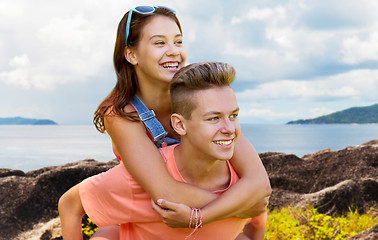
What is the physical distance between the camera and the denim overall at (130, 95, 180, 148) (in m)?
3.06

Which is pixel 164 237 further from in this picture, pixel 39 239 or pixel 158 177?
pixel 39 239

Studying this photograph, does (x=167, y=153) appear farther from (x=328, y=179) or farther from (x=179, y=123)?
(x=328, y=179)

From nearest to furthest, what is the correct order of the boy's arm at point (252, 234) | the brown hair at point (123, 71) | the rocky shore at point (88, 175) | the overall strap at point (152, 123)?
the overall strap at point (152, 123) → the brown hair at point (123, 71) → the boy's arm at point (252, 234) → the rocky shore at point (88, 175)

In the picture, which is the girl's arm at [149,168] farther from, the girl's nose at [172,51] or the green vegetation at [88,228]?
the green vegetation at [88,228]

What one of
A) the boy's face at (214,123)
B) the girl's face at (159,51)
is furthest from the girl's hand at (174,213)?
the girl's face at (159,51)

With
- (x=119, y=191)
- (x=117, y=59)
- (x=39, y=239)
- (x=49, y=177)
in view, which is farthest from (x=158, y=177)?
(x=49, y=177)

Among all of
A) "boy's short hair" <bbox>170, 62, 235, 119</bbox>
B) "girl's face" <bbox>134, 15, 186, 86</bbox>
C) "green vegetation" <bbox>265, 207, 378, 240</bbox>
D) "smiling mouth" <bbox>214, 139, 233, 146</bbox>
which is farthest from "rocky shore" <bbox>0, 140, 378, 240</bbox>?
"smiling mouth" <bbox>214, 139, 233, 146</bbox>

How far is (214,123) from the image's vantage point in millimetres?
2613

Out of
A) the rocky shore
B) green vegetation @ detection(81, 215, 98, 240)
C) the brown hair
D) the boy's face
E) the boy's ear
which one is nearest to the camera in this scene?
the boy's face

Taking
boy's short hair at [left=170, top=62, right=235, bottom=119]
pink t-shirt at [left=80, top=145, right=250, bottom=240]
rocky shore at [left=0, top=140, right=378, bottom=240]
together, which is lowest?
rocky shore at [left=0, top=140, right=378, bottom=240]

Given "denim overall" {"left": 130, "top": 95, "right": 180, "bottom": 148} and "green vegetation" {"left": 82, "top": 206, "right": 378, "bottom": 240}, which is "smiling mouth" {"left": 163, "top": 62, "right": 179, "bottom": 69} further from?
"green vegetation" {"left": 82, "top": 206, "right": 378, "bottom": 240}

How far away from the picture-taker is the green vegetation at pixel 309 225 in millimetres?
4887

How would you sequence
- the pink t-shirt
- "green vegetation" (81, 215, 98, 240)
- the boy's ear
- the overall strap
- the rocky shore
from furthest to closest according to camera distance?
the rocky shore, "green vegetation" (81, 215, 98, 240), the overall strap, the pink t-shirt, the boy's ear

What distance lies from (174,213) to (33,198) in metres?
3.85
